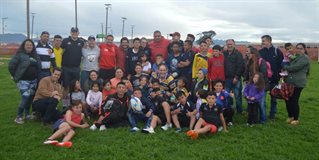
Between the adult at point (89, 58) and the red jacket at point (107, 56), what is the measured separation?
140 mm

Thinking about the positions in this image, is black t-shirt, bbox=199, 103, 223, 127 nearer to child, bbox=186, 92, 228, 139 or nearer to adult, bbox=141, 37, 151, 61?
child, bbox=186, 92, 228, 139

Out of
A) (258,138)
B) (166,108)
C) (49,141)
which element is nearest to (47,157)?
(49,141)

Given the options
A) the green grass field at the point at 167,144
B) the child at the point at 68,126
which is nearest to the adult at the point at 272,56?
the green grass field at the point at 167,144

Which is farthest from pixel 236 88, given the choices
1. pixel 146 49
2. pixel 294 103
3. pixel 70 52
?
pixel 70 52

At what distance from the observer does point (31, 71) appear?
311 inches

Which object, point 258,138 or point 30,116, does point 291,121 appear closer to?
point 258,138

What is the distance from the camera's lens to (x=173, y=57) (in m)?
8.92

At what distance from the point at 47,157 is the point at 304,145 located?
192 inches

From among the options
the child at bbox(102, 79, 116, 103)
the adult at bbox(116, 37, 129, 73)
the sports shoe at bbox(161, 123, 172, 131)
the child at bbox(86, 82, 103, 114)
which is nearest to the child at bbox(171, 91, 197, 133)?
the sports shoe at bbox(161, 123, 172, 131)

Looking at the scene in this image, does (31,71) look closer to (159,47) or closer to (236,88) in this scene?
(159,47)

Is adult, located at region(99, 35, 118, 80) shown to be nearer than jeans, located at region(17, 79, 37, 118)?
No

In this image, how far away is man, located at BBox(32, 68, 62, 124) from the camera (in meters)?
7.58

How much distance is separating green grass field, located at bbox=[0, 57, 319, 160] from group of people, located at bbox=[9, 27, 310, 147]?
1.13ft

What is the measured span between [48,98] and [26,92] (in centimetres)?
69
